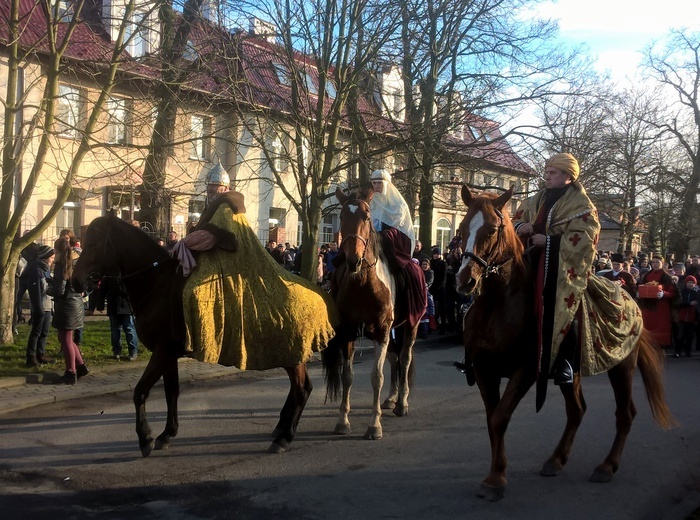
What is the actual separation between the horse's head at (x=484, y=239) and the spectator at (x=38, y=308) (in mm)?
6607

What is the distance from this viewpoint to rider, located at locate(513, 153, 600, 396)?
4863 millimetres

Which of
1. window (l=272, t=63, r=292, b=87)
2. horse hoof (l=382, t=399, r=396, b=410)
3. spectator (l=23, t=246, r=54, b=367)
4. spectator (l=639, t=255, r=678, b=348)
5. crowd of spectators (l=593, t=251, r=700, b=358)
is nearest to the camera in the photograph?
horse hoof (l=382, t=399, r=396, b=410)

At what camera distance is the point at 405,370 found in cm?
748

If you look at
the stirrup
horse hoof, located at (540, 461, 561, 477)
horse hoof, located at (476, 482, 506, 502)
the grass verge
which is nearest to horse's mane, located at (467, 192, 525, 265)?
the stirrup

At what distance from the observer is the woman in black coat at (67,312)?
8.32 m

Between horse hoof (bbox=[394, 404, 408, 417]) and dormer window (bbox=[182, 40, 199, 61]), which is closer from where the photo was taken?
horse hoof (bbox=[394, 404, 408, 417])

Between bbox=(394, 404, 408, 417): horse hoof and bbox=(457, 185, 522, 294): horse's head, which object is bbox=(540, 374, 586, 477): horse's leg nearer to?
bbox=(457, 185, 522, 294): horse's head

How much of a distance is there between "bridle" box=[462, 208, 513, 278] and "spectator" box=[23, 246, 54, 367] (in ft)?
22.0

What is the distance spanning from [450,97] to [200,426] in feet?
32.9

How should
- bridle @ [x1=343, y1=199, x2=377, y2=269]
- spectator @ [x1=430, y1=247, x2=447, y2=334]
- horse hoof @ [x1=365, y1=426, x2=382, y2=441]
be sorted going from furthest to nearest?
spectator @ [x1=430, y1=247, x2=447, y2=334] → horse hoof @ [x1=365, y1=426, x2=382, y2=441] → bridle @ [x1=343, y1=199, x2=377, y2=269]

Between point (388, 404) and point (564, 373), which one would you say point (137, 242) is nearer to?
point (388, 404)

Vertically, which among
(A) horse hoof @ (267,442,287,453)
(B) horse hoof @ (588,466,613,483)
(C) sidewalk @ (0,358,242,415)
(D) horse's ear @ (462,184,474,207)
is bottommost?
(B) horse hoof @ (588,466,613,483)

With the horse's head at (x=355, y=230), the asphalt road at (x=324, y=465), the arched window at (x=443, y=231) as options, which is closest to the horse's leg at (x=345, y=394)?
the asphalt road at (x=324, y=465)

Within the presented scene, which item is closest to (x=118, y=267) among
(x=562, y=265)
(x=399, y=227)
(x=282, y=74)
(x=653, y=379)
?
(x=399, y=227)
